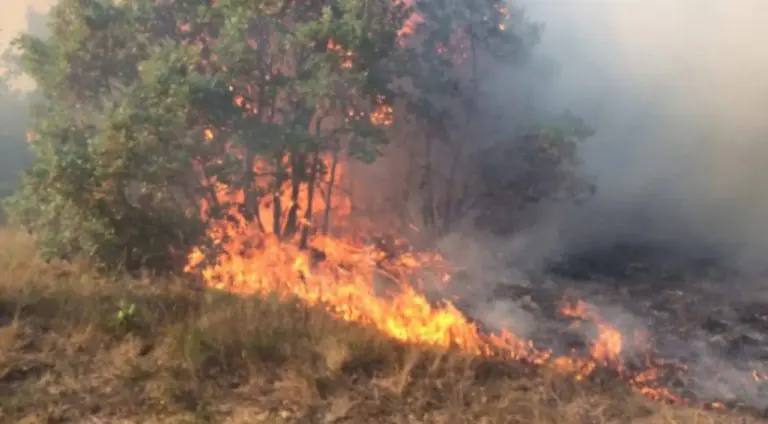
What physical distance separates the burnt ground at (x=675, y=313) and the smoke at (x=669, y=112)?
1.79 m

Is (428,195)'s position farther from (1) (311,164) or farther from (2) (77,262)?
(2) (77,262)

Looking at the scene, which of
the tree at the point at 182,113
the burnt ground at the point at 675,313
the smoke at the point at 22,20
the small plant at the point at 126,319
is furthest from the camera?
the smoke at the point at 22,20

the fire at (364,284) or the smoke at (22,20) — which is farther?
the smoke at (22,20)

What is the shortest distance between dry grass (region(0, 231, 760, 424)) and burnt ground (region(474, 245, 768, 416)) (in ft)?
3.17

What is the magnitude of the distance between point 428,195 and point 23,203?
6.35 meters

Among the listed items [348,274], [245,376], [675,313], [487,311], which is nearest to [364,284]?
[348,274]

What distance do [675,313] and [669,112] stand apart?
6880mm

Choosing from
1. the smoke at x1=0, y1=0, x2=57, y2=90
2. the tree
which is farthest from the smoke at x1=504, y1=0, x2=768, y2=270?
the smoke at x1=0, y1=0, x2=57, y2=90

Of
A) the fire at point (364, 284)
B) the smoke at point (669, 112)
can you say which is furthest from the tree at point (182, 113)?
the smoke at point (669, 112)

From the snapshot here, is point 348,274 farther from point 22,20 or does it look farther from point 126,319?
point 22,20

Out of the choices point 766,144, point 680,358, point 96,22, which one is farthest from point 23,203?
point 766,144

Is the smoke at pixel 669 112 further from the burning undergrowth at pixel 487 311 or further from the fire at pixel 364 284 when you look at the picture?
the fire at pixel 364 284

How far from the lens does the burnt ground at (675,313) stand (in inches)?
279

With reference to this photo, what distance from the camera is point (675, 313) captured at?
929cm
